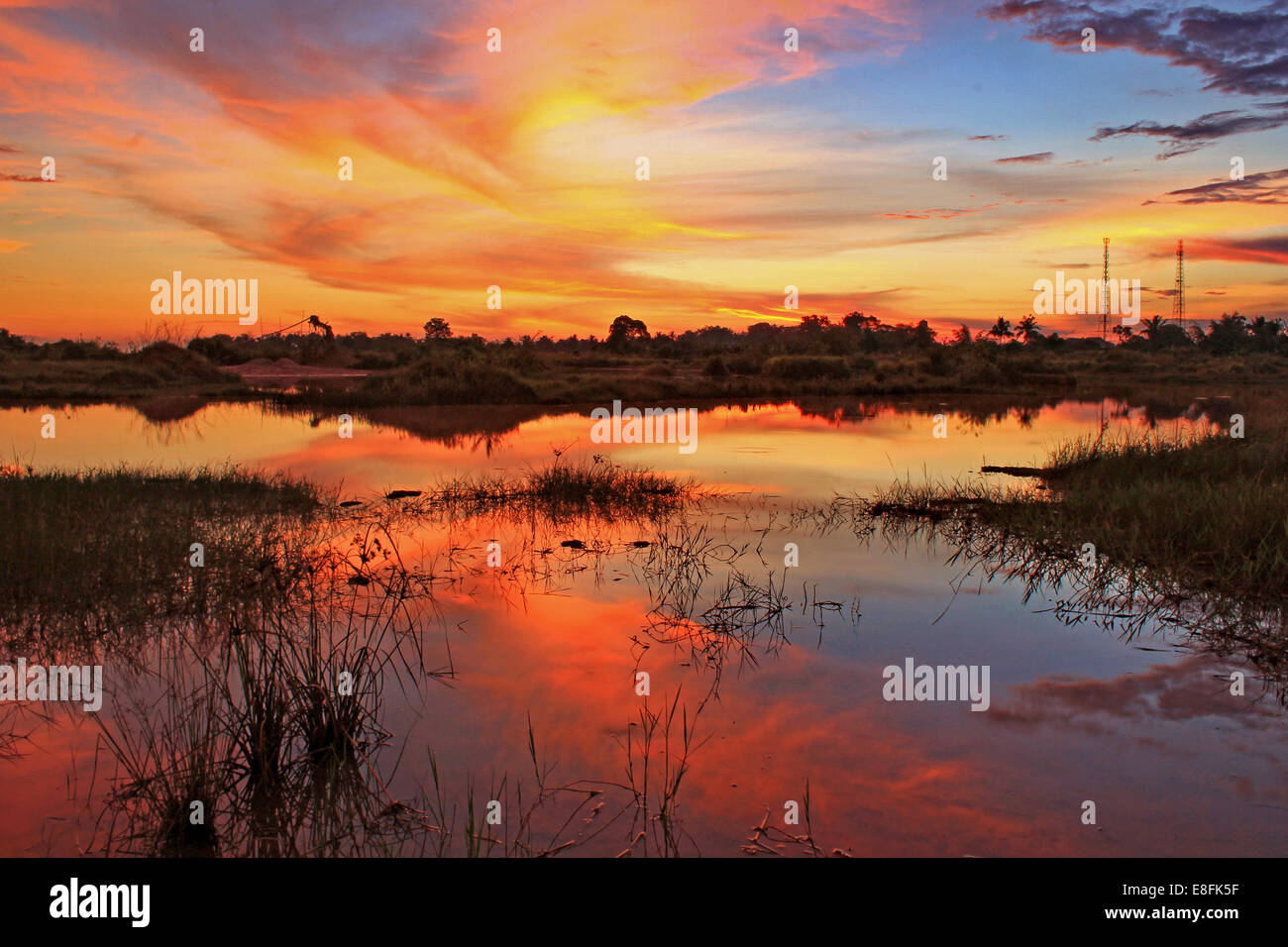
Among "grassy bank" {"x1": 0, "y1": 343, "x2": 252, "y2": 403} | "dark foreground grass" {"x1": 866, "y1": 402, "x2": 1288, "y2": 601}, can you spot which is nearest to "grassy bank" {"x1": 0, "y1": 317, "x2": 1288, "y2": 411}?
"grassy bank" {"x1": 0, "y1": 343, "x2": 252, "y2": 403}

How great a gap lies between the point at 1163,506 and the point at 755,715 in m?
6.26

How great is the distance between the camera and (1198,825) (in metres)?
3.78

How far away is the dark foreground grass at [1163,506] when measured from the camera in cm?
727

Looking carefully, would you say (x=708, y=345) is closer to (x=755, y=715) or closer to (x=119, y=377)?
(x=119, y=377)

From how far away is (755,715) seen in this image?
16.4 ft

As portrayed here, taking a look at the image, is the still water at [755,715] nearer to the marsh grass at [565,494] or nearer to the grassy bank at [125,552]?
the grassy bank at [125,552]

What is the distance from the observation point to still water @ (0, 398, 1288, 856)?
3803mm

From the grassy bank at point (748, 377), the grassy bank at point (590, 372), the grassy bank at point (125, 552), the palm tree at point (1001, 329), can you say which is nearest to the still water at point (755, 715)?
the grassy bank at point (125, 552)

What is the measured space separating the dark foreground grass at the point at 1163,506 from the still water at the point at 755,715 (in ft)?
3.77

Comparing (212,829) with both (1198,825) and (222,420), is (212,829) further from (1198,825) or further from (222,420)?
(222,420)

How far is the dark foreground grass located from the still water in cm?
115

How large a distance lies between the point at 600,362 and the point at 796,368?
597 inches

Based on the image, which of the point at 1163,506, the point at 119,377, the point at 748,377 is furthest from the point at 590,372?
the point at 1163,506

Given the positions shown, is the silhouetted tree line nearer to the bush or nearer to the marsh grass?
the bush
